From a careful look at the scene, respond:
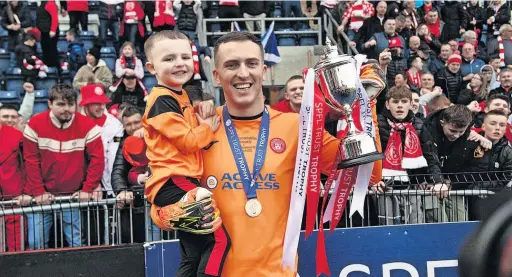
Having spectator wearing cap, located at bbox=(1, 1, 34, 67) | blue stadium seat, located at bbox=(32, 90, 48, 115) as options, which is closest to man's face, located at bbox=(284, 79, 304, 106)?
blue stadium seat, located at bbox=(32, 90, 48, 115)

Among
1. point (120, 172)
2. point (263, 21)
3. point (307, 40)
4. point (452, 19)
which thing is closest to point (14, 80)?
point (263, 21)

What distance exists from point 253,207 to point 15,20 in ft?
37.6

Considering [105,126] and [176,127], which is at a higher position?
[105,126]

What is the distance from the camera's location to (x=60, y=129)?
6441mm

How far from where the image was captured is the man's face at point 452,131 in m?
6.92

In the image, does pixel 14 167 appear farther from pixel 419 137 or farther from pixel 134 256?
pixel 419 137

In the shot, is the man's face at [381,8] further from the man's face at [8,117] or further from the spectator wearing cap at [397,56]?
the man's face at [8,117]

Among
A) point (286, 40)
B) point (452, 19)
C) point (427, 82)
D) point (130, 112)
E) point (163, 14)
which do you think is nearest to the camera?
point (130, 112)

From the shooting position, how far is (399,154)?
6434 millimetres

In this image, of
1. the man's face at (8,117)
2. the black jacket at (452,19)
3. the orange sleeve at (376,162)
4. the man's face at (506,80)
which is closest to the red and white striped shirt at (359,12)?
the black jacket at (452,19)

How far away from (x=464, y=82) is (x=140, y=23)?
5818 mm

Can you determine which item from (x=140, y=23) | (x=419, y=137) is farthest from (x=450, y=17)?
(x=419, y=137)

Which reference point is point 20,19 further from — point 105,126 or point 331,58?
point 331,58

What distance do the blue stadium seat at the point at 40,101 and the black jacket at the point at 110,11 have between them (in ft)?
9.08
